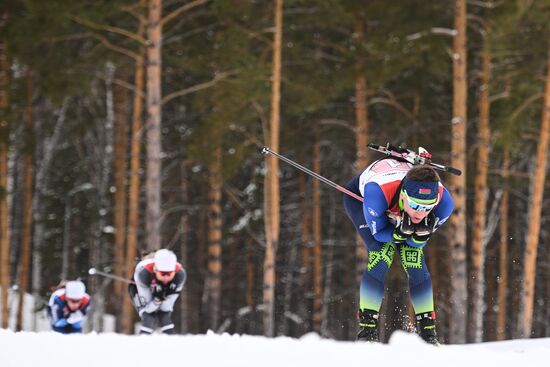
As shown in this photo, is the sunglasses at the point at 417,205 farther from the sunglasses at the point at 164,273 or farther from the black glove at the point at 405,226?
the sunglasses at the point at 164,273

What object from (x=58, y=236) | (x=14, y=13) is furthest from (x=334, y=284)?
(x=14, y=13)

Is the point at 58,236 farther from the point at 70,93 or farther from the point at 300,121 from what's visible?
the point at 70,93

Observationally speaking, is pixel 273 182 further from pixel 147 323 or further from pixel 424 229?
pixel 424 229

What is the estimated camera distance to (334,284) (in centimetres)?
3669

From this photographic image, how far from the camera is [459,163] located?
16891mm

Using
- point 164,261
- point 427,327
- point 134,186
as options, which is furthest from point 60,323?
point 134,186

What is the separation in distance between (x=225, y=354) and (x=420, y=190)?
236 centimetres

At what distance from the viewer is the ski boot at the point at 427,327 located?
6.70 meters

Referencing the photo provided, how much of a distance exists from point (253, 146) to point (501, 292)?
36.1ft

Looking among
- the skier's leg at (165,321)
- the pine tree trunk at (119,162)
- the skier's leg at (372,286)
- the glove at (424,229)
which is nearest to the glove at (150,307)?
the skier's leg at (165,321)

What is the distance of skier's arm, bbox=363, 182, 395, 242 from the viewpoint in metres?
6.67

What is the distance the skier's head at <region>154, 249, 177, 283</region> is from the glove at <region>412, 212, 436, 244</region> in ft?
13.4

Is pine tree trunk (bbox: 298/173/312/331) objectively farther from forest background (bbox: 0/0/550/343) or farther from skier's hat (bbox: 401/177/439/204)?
skier's hat (bbox: 401/177/439/204)

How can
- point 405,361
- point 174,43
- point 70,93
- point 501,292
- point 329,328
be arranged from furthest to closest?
1. point 329,328
2. point 501,292
3. point 174,43
4. point 70,93
5. point 405,361
